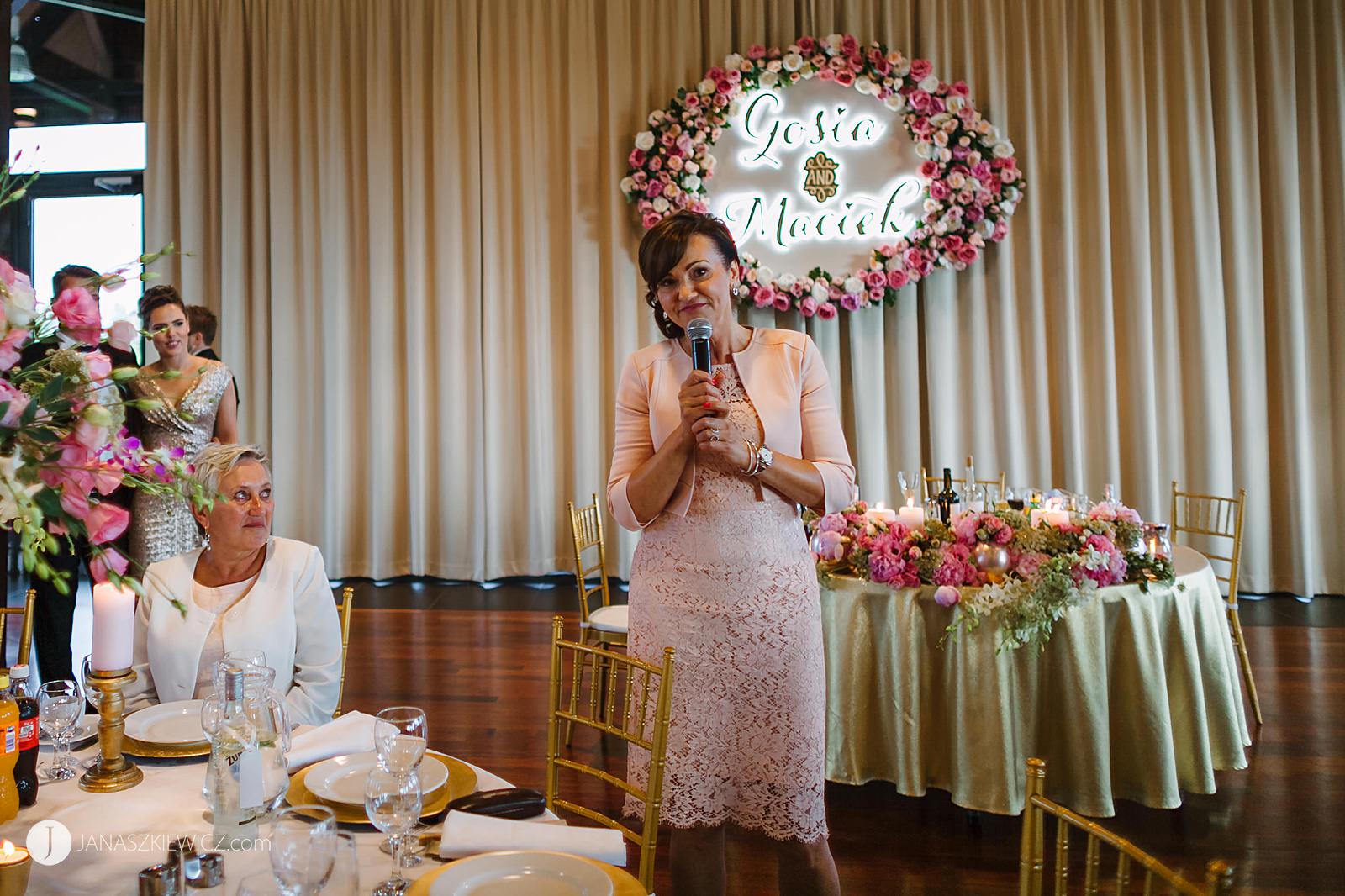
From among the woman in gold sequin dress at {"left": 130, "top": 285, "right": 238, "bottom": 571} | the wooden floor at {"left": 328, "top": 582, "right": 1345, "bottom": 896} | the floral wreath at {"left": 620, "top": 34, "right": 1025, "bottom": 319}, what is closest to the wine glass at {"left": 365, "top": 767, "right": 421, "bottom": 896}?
the wooden floor at {"left": 328, "top": 582, "right": 1345, "bottom": 896}

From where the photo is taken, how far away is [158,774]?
157cm

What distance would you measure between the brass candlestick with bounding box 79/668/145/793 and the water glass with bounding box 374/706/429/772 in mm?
497

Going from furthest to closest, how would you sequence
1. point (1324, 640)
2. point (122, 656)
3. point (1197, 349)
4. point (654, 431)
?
point (1197, 349) < point (1324, 640) < point (654, 431) < point (122, 656)

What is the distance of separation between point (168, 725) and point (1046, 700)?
95.5 inches

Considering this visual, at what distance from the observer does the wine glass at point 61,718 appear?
1566mm

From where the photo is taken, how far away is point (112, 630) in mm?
1542

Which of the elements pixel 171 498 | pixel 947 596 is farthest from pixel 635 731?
pixel 171 498

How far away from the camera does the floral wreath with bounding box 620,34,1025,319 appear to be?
20.0 feet

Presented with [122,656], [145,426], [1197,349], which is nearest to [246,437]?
A: [145,426]

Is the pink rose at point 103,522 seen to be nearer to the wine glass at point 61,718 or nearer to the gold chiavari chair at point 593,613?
the wine glass at point 61,718

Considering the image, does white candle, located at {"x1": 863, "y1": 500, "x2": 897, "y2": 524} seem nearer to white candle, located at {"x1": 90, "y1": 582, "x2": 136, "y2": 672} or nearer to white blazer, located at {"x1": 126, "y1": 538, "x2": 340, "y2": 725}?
white blazer, located at {"x1": 126, "y1": 538, "x2": 340, "y2": 725}

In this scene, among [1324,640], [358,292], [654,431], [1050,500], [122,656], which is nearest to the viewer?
[122,656]

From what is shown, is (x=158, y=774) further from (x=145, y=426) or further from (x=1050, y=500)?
(x=1050, y=500)

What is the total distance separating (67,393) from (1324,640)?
5.65 meters
